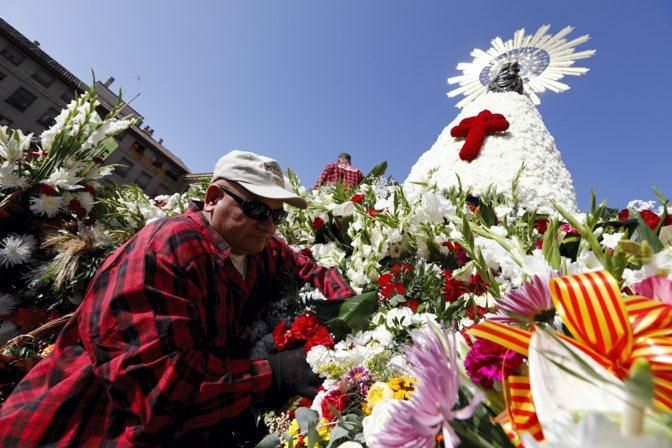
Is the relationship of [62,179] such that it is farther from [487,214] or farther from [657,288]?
[657,288]

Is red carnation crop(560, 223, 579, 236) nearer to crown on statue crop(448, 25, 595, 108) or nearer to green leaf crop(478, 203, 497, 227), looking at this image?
green leaf crop(478, 203, 497, 227)

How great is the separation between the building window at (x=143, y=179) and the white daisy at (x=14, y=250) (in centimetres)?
2320

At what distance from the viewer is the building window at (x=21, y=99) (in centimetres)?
1728

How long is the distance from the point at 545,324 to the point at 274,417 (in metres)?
0.94

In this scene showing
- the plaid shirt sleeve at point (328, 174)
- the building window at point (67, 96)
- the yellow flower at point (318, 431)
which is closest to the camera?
the yellow flower at point (318, 431)

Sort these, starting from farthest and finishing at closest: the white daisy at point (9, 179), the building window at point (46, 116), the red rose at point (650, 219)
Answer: the building window at point (46, 116) < the white daisy at point (9, 179) < the red rose at point (650, 219)

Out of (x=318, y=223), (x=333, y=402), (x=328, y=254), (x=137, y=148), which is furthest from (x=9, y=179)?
(x=137, y=148)

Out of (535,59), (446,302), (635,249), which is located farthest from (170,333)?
(535,59)

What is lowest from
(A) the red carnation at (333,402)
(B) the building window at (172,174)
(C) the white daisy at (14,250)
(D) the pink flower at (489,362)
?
(A) the red carnation at (333,402)

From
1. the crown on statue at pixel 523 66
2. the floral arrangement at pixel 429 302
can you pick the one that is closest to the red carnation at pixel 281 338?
the floral arrangement at pixel 429 302

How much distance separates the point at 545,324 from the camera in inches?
21.3

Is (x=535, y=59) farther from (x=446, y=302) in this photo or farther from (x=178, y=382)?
(x=178, y=382)

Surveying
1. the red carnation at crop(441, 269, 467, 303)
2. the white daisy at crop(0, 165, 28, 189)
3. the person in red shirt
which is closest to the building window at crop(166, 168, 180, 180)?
the person in red shirt

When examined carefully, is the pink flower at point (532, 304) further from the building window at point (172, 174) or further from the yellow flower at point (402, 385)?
the building window at point (172, 174)
